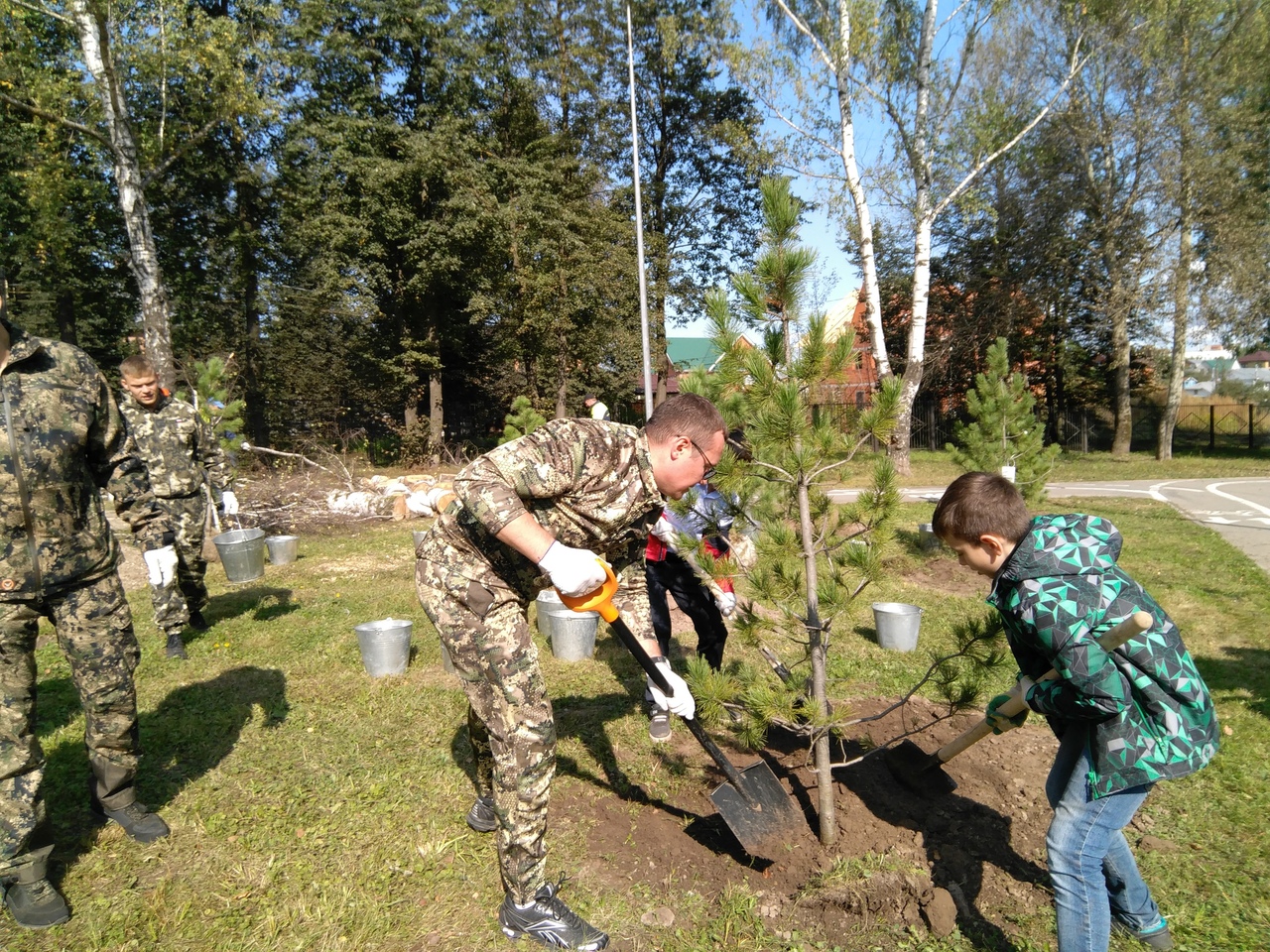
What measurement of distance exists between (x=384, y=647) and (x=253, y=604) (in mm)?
2603

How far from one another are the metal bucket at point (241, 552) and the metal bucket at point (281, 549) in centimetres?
102

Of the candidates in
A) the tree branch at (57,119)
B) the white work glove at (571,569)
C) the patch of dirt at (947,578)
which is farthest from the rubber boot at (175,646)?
the tree branch at (57,119)

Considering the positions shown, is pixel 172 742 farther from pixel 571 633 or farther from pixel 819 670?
pixel 819 670

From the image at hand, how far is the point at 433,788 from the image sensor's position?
3.43 metres

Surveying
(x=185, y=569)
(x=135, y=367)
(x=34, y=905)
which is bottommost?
(x=34, y=905)

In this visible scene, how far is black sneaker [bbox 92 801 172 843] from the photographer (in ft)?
9.86

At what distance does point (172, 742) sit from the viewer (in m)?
3.88

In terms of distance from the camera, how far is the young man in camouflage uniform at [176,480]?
517cm

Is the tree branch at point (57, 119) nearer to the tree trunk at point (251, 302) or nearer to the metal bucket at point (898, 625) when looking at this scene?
the tree trunk at point (251, 302)

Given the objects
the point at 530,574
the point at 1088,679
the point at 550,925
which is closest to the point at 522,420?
the point at 530,574

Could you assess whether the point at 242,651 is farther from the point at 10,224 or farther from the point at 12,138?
the point at 10,224

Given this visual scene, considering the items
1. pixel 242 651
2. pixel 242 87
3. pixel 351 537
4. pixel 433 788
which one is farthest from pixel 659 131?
pixel 433 788

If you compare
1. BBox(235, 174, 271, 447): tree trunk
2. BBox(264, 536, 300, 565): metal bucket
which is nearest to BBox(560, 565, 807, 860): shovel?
BBox(264, 536, 300, 565): metal bucket

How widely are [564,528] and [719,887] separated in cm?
145
